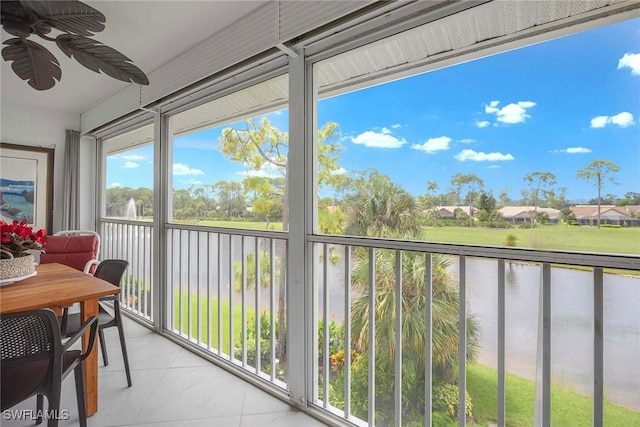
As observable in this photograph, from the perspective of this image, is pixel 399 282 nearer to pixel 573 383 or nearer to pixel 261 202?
pixel 573 383

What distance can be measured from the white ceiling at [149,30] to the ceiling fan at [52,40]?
11.7 inches

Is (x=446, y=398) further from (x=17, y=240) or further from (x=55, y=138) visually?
(x=55, y=138)

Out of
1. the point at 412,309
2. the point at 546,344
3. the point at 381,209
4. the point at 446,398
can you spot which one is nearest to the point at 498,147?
the point at 381,209

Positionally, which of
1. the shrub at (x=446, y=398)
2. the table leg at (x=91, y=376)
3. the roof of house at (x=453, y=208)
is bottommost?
the shrub at (x=446, y=398)

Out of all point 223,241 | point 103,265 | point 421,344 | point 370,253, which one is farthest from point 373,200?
point 103,265

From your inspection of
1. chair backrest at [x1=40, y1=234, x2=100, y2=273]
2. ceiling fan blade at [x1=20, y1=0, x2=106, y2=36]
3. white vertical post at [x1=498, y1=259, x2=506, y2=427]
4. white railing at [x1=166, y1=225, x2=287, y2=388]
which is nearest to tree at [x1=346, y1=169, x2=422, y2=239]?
white vertical post at [x1=498, y1=259, x2=506, y2=427]

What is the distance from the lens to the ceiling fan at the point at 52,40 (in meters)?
1.61

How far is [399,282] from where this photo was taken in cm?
165

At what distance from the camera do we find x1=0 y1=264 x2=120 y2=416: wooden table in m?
1.43

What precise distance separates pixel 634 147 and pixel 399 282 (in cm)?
113

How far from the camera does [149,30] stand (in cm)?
224

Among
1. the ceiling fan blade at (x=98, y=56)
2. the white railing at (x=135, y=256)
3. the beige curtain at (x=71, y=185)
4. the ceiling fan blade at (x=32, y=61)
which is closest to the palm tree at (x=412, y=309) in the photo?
the ceiling fan blade at (x=98, y=56)

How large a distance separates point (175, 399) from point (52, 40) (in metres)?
2.40

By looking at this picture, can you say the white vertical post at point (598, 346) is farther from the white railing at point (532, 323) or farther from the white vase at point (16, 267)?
the white vase at point (16, 267)
